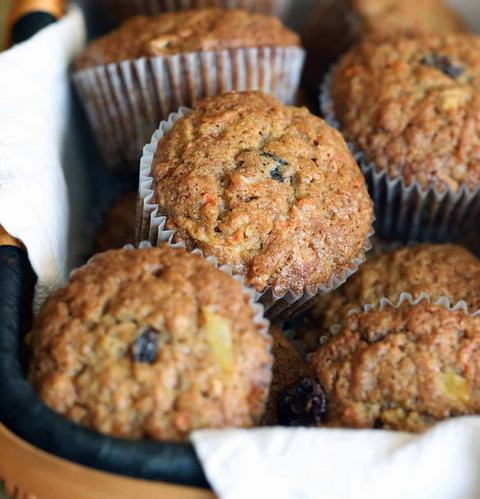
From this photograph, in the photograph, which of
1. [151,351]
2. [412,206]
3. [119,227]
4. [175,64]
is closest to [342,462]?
[151,351]

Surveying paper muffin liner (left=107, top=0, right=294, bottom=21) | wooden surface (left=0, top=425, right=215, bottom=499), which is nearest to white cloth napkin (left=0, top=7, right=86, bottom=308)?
paper muffin liner (left=107, top=0, right=294, bottom=21)

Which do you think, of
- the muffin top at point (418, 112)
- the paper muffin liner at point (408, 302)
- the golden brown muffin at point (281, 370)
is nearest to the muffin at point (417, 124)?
the muffin top at point (418, 112)

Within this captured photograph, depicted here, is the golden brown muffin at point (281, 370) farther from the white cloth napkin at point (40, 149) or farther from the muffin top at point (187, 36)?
the muffin top at point (187, 36)

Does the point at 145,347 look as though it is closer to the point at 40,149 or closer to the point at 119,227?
the point at 40,149

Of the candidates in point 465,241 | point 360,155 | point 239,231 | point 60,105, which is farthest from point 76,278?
point 465,241

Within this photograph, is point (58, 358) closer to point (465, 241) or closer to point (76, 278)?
point (76, 278)

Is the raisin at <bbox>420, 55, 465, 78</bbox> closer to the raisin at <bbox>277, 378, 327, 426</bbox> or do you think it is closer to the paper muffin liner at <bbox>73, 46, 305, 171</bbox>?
the paper muffin liner at <bbox>73, 46, 305, 171</bbox>
